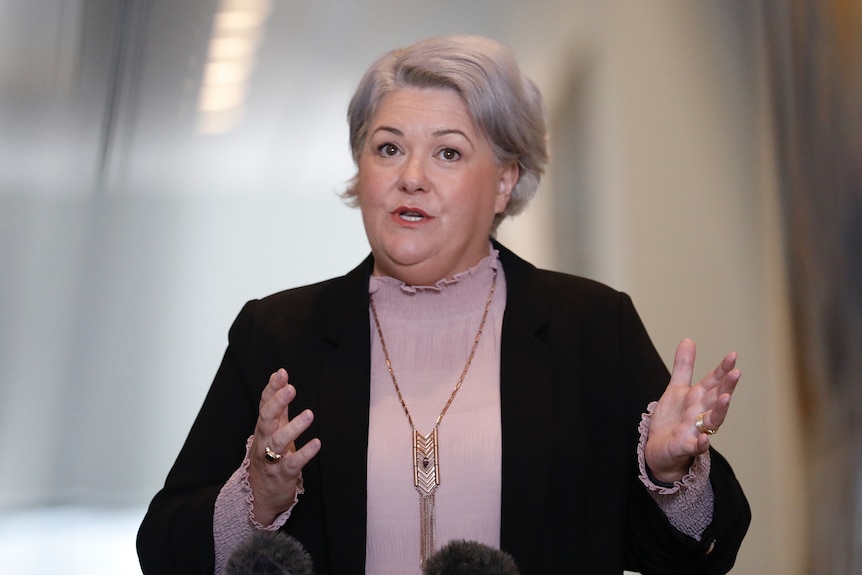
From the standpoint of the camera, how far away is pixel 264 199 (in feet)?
10.3

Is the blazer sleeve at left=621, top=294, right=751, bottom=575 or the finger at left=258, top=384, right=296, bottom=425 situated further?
the blazer sleeve at left=621, top=294, right=751, bottom=575

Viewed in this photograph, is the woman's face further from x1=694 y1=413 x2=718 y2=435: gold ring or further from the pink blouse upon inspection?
x1=694 y1=413 x2=718 y2=435: gold ring

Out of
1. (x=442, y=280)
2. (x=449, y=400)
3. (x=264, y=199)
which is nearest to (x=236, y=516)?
(x=449, y=400)

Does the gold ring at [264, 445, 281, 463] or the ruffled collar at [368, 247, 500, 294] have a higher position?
the ruffled collar at [368, 247, 500, 294]

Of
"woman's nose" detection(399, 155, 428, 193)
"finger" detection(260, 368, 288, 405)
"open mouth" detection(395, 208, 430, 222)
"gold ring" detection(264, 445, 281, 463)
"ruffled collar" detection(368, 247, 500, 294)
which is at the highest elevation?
"woman's nose" detection(399, 155, 428, 193)

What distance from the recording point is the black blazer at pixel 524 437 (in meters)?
1.74

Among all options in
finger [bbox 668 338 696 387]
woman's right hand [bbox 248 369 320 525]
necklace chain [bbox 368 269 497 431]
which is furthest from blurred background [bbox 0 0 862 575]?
woman's right hand [bbox 248 369 320 525]

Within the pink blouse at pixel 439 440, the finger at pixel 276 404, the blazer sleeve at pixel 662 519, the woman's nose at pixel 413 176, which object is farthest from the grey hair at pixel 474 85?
the finger at pixel 276 404

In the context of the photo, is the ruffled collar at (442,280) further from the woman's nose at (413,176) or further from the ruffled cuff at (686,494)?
the ruffled cuff at (686,494)

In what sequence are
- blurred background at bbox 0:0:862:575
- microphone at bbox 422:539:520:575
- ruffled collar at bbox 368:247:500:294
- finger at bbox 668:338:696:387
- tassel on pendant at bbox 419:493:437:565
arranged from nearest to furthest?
microphone at bbox 422:539:520:575, finger at bbox 668:338:696:387, tassel on pendant at bbox 419:493:437:565, ruffled collar at bbox 368:247:500:294, blurred background at bbox 0:0:862:575

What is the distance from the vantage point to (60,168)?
3100 millimetres

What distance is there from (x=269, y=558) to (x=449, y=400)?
2.62ft

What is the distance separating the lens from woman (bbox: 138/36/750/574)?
1.71 metres

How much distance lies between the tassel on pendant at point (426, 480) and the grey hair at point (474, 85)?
1.87 feet
